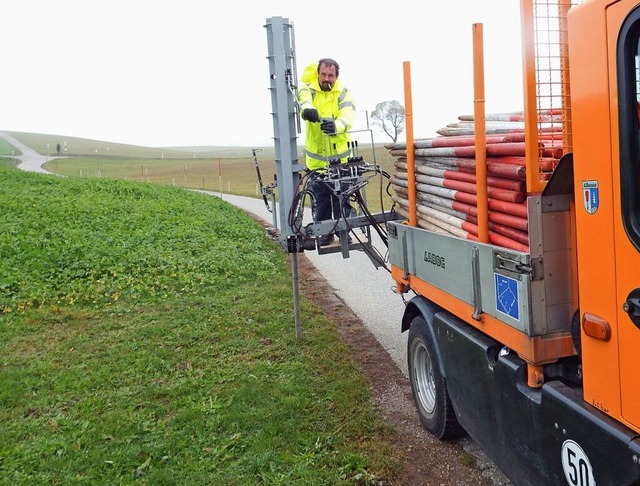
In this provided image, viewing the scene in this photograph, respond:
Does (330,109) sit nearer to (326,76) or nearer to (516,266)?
(326,76)

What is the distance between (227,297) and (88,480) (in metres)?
4.81

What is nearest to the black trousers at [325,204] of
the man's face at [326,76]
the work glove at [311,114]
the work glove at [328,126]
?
the work glove at [328,126]

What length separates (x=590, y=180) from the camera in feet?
8.04

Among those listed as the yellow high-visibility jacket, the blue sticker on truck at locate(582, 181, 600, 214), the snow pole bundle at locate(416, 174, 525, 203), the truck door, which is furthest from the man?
the truck door

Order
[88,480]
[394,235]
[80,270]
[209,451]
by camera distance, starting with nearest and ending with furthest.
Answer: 1. [88,480]
2. [209,451]
3. [394,235]
4. [80,270]

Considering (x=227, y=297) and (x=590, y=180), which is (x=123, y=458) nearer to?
(x=590, y=180)

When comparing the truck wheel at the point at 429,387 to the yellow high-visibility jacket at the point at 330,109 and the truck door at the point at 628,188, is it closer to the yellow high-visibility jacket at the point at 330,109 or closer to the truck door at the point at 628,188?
the truck door at the point at 628,188

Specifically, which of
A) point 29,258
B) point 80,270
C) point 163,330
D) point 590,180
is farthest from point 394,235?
point 29,258

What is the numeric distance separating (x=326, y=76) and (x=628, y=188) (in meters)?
4.56

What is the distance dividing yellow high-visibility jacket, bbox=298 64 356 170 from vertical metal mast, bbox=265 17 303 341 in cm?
19

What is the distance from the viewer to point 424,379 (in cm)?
484

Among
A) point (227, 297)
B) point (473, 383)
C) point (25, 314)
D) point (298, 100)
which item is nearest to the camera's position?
point (473, 383)

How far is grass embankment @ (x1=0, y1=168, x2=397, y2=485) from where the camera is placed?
4.38 m

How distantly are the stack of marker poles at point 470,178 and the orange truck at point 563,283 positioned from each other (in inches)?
1.9
